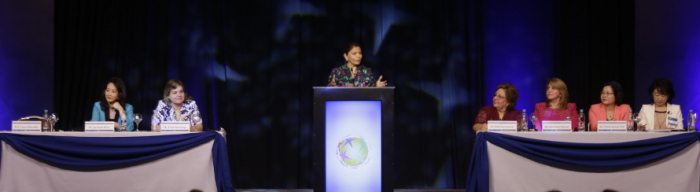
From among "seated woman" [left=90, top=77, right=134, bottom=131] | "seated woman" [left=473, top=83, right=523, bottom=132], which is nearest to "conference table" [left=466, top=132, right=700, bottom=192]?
"seated woman" [left=473, top=83, right=523, bottom=132]

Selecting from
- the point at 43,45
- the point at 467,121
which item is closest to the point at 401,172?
the point at 467,121

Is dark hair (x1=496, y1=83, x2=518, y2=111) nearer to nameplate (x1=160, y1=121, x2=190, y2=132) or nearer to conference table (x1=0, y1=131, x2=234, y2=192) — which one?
conference table (x1=0, y1=131, x2=234, y2=192)

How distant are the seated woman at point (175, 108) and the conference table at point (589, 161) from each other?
2.37 meters

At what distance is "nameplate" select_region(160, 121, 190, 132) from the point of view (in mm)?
4918

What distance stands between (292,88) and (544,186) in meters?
2.90

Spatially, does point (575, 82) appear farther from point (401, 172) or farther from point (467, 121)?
point (401, 172)

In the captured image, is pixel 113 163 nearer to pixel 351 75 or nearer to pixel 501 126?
pixel 351 75

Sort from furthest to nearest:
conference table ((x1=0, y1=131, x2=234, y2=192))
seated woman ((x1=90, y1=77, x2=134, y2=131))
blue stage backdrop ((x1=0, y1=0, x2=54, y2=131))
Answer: blue stage backdrop ((x1=0, y1=0, x2=54, y2=131)) → seated woman ((x1=90, y1=77, x2=134, y2=131)) → conference table ((x1=0, y1=131, x2=234, y2=192))

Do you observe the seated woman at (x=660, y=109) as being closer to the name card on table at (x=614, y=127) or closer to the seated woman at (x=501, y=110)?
the name card on table at (x=614, y=127)

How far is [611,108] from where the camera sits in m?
5.78

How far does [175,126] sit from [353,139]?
4.32 feet

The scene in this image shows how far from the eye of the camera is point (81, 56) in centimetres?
687

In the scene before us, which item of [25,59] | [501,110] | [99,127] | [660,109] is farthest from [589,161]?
[25,59]

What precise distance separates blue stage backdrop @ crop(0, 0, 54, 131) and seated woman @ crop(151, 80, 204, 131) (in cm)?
183
